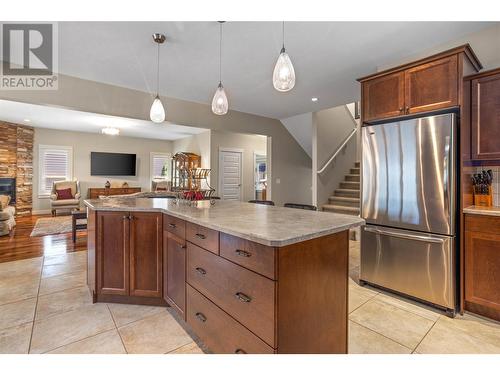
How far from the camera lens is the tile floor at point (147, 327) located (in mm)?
1715

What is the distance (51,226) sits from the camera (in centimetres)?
556

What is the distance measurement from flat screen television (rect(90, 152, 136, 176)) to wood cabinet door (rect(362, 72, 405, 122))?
8078 mm

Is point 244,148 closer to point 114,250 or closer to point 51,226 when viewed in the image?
point 51,226

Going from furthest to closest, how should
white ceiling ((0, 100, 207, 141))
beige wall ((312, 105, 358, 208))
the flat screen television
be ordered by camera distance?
the flat screen television, white ceiling ((0, 100, 207, 141)), beige wall ((312, 105, 358, 208))

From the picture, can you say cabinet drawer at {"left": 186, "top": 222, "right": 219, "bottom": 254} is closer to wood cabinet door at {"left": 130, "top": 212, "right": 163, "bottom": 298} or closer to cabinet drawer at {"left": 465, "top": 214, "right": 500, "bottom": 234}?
wood cabinet door at {"left": 130, "top": 212, "right": 163, "bottom": 298}

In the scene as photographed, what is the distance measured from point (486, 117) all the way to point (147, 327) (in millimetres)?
3280

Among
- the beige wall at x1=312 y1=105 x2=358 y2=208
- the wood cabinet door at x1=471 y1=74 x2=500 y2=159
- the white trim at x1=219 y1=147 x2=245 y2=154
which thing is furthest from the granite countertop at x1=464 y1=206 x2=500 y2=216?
the white trim at x1=219 y1=147 x2=245 y2=154

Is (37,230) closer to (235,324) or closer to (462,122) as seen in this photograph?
(235,324)

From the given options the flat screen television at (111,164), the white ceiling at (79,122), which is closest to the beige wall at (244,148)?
the white ceiling at (79,122)

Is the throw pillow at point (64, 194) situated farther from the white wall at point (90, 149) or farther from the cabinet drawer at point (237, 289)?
the cabinet drawer at point (237, 289)

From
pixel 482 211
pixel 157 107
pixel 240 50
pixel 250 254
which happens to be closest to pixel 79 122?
pixel 157 107

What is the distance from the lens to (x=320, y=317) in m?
1.34

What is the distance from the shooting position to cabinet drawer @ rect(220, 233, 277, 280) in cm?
116
